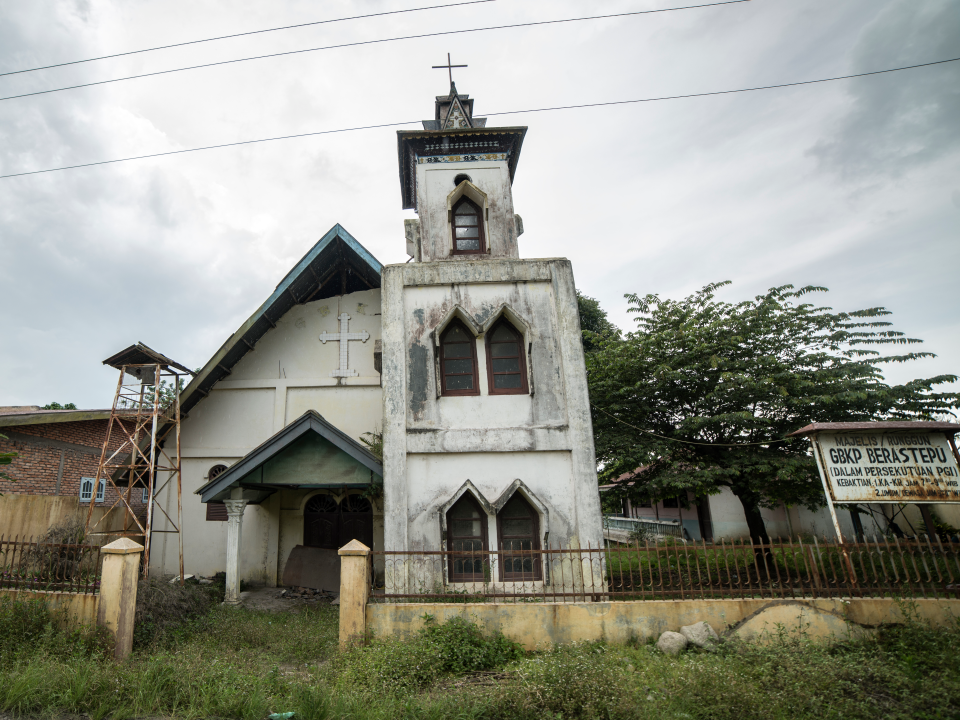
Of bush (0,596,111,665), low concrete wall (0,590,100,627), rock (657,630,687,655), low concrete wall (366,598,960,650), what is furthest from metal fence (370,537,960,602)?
low concrete wall (0,590,100,627)

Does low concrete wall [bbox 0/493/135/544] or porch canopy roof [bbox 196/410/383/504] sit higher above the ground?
porch canopy roof [bbox 196/410/383/504]

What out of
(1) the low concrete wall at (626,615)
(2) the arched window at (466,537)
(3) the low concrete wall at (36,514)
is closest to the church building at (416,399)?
(2) the arched window at (466,537)

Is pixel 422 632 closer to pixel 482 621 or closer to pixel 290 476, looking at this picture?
pixel 482 621

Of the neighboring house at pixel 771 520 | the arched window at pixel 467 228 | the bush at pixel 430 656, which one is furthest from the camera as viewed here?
the neighboring house at pixel 771 520

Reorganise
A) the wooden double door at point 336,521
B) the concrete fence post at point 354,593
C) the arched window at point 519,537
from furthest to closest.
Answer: the wooden double door at point 336,521 → the arched window at point 519,537 → the concrete fence post at point 354,593

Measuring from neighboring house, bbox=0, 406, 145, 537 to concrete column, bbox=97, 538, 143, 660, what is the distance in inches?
257

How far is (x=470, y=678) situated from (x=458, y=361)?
5.00 m

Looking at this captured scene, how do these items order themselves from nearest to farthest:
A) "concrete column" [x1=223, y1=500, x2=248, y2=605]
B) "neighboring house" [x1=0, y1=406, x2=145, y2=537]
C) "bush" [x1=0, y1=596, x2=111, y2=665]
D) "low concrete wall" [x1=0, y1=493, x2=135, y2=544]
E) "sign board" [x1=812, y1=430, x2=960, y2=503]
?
"bush" [x1=0, y1=596, x2=111, y2=665] < "sign board" [x1=812, y1=430, x2=960, y2=503] < "concrete column" [x1=223, y1=500, x2=248, y2=605] < "low concrete wall" [x1=0, y1=493, x2=135, y2=544] < "neighboring house" [x1=0, y1=406, x2=145, y2=537]

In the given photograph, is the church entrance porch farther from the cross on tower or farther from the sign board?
the sign board

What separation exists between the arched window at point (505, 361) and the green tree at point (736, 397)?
278 cm

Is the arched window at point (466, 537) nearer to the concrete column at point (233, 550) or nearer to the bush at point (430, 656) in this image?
the bush at point (430, 656)

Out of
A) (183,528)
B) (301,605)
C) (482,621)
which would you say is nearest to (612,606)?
(482,621)

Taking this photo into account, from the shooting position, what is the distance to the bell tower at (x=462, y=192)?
34.6 ft

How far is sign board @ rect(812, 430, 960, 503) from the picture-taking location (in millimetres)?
7660
